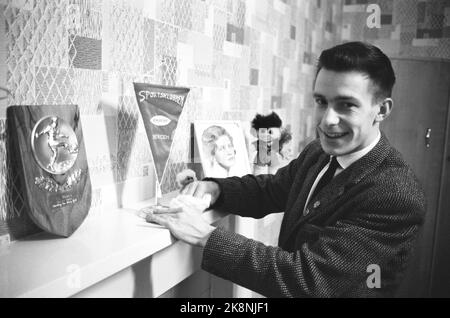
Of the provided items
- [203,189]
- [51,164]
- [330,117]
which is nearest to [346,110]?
[330,117]

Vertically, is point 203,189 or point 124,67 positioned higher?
point 124,67

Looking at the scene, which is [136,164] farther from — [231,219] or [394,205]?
[394,205]

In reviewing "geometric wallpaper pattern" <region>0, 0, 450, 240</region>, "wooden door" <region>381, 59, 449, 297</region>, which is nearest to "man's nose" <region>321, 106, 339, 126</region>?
"geometric wallpaper pattern" <region>0, 0, 450, 240</region>

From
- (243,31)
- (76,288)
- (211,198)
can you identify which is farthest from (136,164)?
(243,31)

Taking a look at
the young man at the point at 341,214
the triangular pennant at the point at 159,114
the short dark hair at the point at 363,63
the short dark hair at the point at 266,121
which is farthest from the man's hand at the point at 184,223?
the short dark hair at the point at 266,121

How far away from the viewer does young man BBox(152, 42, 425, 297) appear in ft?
3.05

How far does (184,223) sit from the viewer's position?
3.22 ft

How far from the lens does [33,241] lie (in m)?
0.84

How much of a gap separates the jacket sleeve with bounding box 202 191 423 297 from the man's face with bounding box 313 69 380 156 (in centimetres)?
19

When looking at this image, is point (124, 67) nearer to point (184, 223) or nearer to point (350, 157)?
point (184, 223)

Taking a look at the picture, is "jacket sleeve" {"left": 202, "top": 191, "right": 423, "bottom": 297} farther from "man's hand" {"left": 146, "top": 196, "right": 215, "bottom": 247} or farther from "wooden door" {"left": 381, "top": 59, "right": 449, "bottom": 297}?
"wooden door" {"left": 381, "top": 59, "right": 449, "bottom": 297}

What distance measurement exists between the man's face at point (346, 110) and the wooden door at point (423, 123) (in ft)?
5.98

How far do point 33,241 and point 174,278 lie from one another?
0.38 m

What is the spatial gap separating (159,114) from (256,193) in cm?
43
